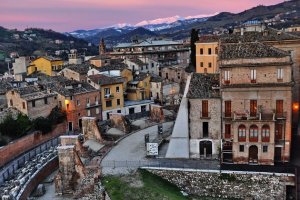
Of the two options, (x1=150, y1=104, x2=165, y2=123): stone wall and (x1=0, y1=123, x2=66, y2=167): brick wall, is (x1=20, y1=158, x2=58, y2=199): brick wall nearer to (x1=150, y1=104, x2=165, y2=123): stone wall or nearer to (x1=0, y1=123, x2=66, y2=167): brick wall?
(x1=0, y1=123, x2=66, y2=167): brick wall

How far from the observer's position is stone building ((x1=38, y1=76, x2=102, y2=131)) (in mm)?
55703

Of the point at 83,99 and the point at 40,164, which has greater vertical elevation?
the point at 83,99

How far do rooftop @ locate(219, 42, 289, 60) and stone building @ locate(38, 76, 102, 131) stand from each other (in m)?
24.9

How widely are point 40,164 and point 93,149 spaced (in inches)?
248

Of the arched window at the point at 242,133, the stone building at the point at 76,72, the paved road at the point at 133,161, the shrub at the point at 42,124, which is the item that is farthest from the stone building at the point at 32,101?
the arched window at the point at 242,133

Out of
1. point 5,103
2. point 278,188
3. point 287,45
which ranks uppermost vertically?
point 287,45

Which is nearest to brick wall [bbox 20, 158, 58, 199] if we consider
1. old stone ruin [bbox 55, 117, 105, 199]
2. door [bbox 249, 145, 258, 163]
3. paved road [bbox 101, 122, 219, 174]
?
old stone ruin [bbox 55, 117, 105, 199]

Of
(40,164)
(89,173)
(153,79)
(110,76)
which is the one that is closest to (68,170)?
(89,173)

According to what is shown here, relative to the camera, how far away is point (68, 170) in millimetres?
39188

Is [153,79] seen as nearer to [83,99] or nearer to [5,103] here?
[83,99]

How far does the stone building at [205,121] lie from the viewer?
38.6m

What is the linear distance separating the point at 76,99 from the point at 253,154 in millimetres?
28860

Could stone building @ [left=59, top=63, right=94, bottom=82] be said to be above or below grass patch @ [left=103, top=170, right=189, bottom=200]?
above

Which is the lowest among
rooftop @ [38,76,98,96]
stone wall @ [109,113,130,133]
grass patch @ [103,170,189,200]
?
grass patch @ [103,170,189,200]
